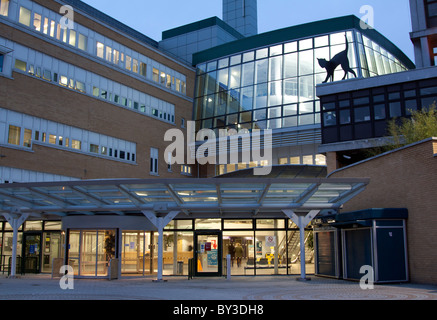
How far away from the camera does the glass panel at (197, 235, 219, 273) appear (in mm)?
22109

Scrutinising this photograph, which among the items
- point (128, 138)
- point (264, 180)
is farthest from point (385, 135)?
point (128, 138)

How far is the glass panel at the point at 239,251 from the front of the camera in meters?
23.2

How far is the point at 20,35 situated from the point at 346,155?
72.3 feet

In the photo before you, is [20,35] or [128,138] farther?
[128,138]

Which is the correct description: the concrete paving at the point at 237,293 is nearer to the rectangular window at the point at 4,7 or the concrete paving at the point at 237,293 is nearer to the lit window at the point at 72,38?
the rectangular window at the point at 4,7

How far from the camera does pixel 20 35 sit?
31719 mm

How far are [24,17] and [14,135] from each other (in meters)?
7.99

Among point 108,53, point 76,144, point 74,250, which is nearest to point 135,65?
point 108,53

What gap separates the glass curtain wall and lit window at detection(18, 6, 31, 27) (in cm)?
1788

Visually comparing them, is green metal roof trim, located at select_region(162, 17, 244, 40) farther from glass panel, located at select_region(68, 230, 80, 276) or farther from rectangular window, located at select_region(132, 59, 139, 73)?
glass panel, located at select_region(68, 230, 80, 276)

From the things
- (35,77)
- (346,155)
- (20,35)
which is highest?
(20,35)

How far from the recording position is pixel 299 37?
4166 cm

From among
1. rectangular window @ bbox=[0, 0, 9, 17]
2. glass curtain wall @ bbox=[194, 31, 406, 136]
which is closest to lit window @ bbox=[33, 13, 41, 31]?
rectangular window @ bbox=[0, 0, 9, 17]
